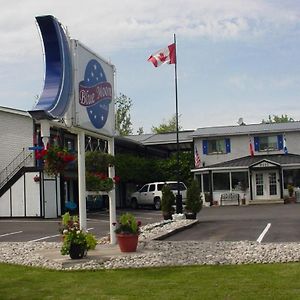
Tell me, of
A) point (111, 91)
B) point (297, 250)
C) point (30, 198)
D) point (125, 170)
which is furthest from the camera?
point (125, 170)

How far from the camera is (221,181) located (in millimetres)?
43531

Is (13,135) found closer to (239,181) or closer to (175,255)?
(239,181)

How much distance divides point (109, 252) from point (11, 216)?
66.3 ft

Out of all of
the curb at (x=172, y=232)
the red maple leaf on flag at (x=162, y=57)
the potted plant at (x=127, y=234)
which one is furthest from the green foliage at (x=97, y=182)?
the red maple leaf on flag at (x=162, y=57)

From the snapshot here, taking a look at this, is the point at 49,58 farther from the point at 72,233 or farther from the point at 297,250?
the point at 297,250

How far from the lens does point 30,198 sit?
105 feet

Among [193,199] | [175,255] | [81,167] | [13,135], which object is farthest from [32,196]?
[175,255]

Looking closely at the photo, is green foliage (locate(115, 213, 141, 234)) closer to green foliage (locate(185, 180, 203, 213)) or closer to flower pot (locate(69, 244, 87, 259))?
flower pot (locate(69, 244, 87, 259))

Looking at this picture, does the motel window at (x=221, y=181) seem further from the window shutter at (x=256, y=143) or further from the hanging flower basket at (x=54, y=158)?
the hanging flower basket at (x=54, y=158)

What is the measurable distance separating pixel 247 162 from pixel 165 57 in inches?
757

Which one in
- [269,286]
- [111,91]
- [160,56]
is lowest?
[269,286]

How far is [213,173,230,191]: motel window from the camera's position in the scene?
4338 cm

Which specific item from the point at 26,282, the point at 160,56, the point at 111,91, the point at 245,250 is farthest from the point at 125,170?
the point at 26,282

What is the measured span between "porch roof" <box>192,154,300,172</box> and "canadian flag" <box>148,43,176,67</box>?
18.0 metres
